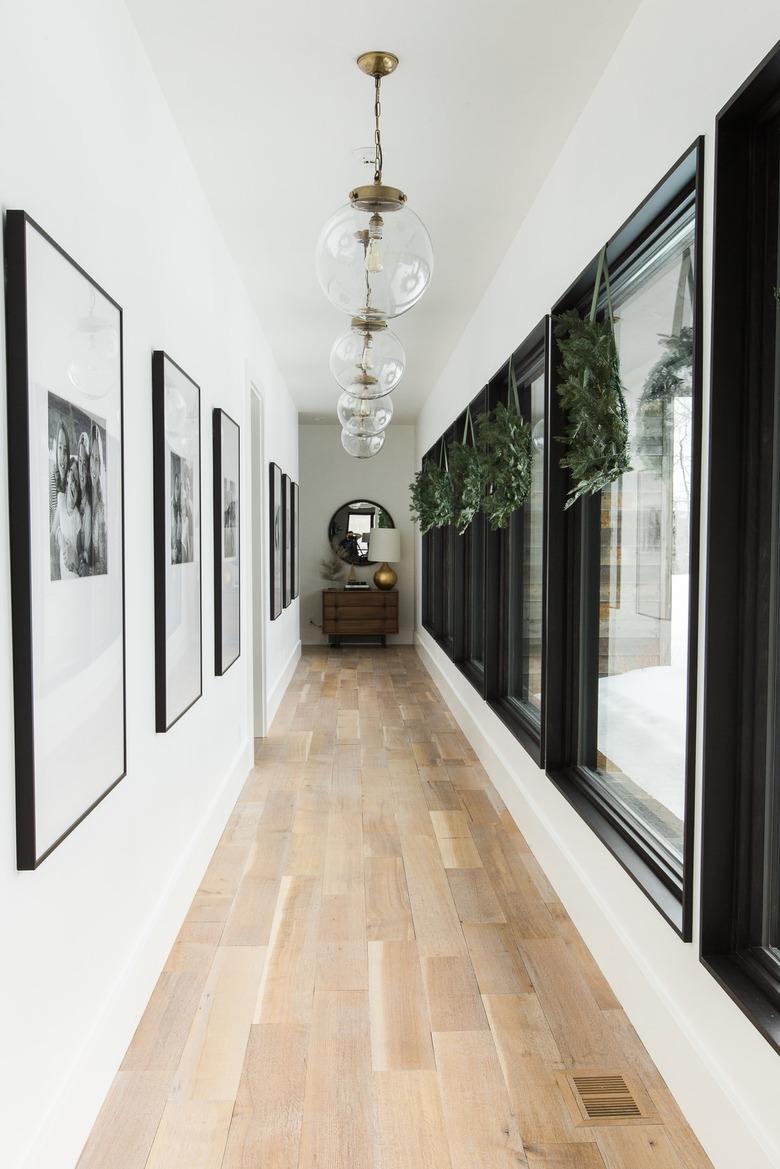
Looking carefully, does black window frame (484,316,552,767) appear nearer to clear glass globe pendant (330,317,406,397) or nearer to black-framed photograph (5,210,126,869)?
clear glass globe pendant (330,317,406,397)

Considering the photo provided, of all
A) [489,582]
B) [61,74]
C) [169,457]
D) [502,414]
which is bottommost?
[489,582]

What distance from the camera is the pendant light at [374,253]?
1.95 meters

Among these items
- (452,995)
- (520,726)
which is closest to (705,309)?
(452,995)

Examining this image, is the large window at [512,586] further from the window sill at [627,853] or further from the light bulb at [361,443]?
the light bulb at [361,443]

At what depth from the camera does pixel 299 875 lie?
3.43 metres

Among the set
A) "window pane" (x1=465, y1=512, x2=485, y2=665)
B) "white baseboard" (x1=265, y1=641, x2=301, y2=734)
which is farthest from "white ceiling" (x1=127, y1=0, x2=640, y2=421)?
"white baseboard" (x1=265, y1=641, x2=301, y2=734)

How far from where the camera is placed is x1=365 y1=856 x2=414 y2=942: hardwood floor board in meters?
2.93

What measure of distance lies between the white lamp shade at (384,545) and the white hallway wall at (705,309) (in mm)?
6539

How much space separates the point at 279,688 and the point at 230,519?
308 cm

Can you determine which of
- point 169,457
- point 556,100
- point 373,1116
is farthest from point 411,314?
point 373,1116

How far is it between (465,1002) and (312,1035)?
0.46 m

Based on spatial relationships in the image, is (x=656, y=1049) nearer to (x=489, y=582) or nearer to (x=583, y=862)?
(x=583, y=862)

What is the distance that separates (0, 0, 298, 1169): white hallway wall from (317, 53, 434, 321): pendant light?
1.88 ft

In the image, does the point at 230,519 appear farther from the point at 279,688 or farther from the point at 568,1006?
the point at 279,688
